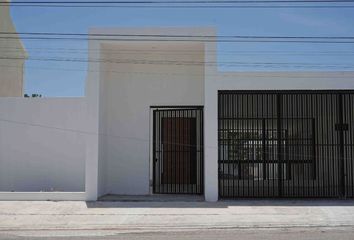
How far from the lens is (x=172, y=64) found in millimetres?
16641

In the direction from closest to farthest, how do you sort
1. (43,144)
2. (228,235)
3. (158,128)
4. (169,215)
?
(228,235), (169,215), (158,128), (43,144)

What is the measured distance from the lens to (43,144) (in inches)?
704

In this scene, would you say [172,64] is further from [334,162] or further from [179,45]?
[334,162]

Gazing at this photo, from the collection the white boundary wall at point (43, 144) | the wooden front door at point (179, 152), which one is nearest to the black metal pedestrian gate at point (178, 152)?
the wooden front door at point (179, 152)

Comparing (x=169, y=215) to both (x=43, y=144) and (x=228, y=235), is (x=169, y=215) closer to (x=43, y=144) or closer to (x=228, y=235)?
(x=228, y=235)

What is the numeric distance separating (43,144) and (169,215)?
733 cm

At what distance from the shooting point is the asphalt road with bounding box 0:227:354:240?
975 cm

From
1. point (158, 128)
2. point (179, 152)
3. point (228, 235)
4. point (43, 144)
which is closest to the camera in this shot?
point (228, 235)

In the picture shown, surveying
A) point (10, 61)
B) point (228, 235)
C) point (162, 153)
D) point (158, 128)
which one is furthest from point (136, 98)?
point (10, 61)

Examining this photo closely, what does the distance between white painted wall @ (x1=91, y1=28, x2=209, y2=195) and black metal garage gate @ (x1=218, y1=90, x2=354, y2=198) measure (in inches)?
60.2

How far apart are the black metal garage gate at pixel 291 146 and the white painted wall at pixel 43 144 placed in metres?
5.06

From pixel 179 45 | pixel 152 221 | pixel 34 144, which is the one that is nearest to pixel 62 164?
pixel 34 144

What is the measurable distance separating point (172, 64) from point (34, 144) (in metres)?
5.71

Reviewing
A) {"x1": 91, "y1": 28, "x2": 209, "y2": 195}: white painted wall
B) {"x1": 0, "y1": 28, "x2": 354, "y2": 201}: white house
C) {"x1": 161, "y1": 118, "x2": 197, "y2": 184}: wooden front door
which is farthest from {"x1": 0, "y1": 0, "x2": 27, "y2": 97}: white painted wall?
{"x1": 161, "y1": 118, "x2": 197, "y2": 184}: wooden front door
